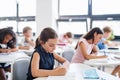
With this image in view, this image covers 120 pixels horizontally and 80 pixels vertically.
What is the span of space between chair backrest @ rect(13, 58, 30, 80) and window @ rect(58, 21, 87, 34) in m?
4.27

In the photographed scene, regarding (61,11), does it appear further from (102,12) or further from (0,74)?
(0,74)

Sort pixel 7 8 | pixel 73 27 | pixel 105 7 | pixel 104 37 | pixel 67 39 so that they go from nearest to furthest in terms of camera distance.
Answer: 1. pixel 104 37
2. pixel 67 39
3. pixel 105 7
4. pixel 73 27
5. pixel 7 8

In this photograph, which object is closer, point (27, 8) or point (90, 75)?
point (90, 75)

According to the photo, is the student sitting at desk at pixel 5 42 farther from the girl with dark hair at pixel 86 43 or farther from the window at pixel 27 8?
the window at pixel 27 8

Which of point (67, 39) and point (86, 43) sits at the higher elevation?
point (86, 43)

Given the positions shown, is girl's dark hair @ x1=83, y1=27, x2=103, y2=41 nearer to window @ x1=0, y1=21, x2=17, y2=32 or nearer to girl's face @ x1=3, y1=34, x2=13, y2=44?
girl's face @ x1=3, y1=34, x2=13, y2=44

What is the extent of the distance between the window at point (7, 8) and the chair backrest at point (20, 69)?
5.44 m

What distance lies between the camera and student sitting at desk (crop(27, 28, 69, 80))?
2.06 metres

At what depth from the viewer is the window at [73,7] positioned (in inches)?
259

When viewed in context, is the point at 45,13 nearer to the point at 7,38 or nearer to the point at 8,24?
the point at 8,24

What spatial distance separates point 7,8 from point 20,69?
585cm

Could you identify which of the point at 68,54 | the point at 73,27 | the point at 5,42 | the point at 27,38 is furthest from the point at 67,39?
the point at 5,42

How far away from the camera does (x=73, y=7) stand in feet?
22.1

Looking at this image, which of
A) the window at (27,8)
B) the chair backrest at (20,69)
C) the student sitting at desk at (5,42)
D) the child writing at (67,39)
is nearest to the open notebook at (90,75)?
the chair backrest at (20,69)
